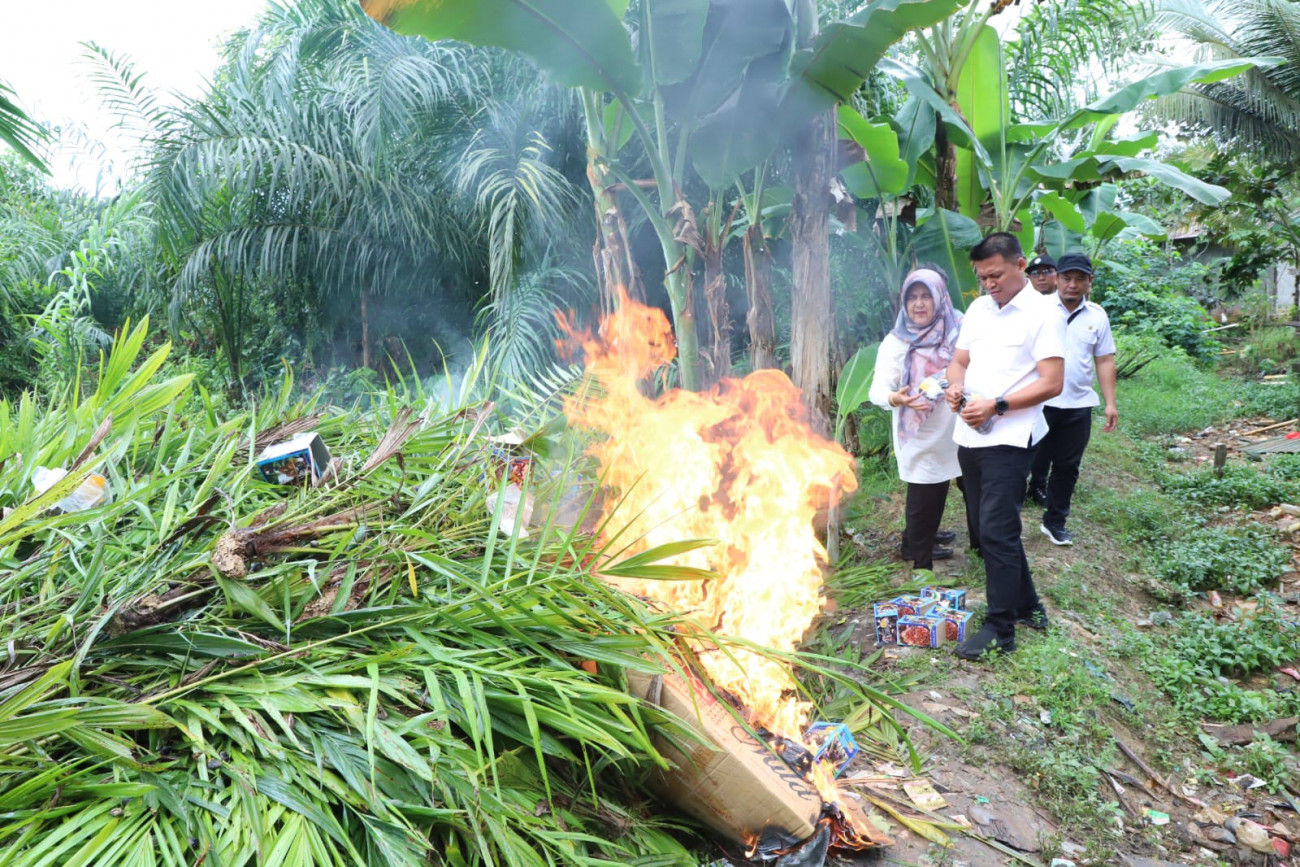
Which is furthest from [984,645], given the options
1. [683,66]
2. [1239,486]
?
[1239,486]

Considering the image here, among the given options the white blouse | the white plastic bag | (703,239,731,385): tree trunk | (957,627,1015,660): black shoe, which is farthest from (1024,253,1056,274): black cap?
the white plastic bag

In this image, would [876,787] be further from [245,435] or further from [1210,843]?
[245,435]

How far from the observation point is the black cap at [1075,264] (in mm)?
5305

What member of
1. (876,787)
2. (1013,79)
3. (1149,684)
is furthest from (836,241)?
(876,787)

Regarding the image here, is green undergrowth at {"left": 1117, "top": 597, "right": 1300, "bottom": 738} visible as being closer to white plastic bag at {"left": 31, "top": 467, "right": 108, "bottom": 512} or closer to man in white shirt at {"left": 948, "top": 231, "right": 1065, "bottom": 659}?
man in white shirt at {"left": 948, "top": 231, "right": 1065, "bottom": 659}

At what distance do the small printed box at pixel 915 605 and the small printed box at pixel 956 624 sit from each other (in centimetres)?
8

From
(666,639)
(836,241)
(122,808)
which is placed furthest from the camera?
(836,241)

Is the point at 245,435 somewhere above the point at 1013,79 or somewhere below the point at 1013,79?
below

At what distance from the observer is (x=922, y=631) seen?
3959 millimetres

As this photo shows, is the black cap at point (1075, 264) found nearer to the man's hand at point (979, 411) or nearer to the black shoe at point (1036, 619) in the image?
the man's hand at point (979, 411)

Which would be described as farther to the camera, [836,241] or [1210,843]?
[836,241]

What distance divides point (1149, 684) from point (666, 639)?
2851 mm

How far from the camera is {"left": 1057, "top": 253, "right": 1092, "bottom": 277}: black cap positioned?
5.30m

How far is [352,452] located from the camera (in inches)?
120
